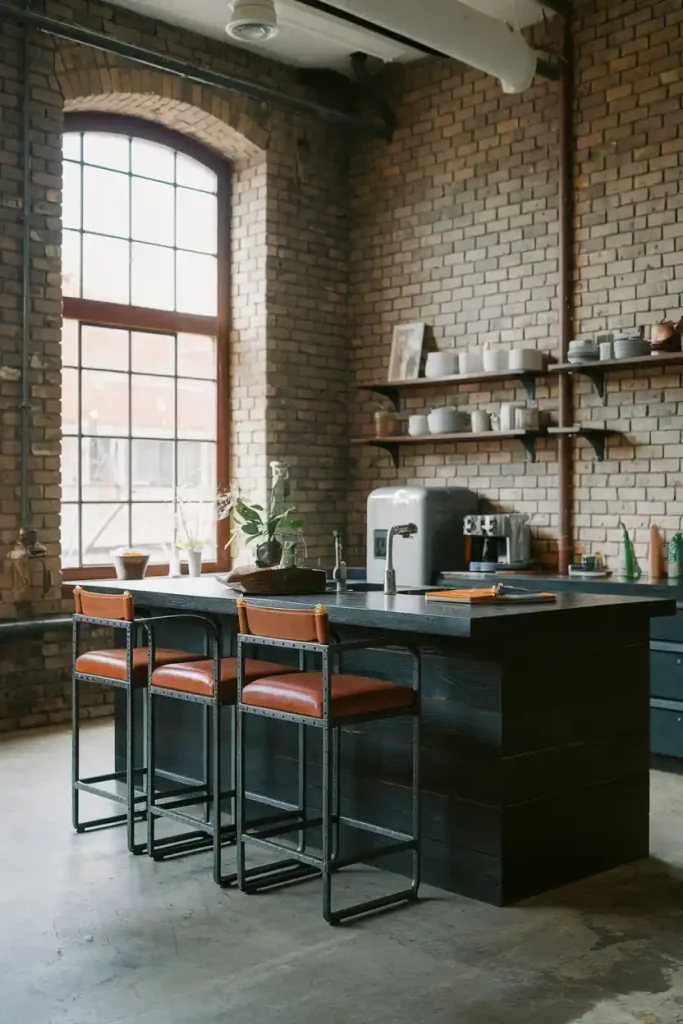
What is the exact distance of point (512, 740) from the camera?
141 inches

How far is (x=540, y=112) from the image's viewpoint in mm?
7020

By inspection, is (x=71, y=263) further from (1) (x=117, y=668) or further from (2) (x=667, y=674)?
(2) (x=667, y=674)

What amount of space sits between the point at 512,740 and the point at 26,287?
4161 millimetres

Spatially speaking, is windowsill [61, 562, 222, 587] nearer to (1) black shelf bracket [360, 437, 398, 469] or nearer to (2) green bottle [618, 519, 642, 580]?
(1) black shelf bracket [360, 437, 398, 469]

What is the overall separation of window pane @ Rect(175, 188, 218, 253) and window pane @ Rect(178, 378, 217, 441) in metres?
0.94

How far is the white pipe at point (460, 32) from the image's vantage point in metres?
5.62

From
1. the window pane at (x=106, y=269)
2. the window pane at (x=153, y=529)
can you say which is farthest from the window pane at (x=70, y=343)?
the window pane at (x=153, y=529)

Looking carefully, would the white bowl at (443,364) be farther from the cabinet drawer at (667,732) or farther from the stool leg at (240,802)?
the stool leg at (240,802)

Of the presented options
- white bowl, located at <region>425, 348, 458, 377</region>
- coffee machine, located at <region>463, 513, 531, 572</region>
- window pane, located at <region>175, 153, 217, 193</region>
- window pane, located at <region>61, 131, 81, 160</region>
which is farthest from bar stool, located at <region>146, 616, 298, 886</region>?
window pane, located at <region>175, 153, 217, 193</region>

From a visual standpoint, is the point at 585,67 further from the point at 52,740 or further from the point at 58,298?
the point at 52,740

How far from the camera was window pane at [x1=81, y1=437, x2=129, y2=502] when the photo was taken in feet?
23.3

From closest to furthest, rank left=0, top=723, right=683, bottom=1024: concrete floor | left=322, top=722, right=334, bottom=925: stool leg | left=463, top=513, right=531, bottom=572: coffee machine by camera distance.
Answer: left=0, top=723, right=683, bottom=1024: concrete floor → left=322, top=722, right=334, bottom=925: stool leg → left=463, top=513, right=531, bottom=572: coffee machine

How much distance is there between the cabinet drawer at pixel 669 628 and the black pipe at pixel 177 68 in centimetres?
410

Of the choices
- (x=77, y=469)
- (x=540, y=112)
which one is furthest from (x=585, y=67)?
(x=77, y=469)
